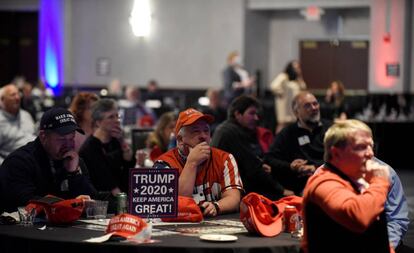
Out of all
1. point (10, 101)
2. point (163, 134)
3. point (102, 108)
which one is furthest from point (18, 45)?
point (102, 108)

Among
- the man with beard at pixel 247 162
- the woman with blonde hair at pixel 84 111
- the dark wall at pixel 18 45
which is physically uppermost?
the dark wall at pixel 18 45

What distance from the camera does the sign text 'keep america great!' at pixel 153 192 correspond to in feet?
15.3

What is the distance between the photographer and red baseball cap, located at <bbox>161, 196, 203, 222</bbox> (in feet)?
15.8

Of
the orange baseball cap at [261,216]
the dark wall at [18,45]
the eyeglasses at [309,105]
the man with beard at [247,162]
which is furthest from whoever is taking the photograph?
the dark wall at [18,45]

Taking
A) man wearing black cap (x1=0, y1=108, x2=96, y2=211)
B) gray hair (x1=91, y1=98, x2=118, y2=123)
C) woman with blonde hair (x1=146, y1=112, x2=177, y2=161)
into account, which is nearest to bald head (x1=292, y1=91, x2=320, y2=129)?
woman with blonde hair (x1=146, y1=112, x2=177, y2=161)

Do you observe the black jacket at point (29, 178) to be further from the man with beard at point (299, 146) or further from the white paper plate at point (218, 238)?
the man with beard at point (299, 146)

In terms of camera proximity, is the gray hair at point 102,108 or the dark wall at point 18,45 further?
the dark wall at point 18,45

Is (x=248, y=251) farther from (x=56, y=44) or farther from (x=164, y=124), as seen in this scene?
(x=56, y=44)

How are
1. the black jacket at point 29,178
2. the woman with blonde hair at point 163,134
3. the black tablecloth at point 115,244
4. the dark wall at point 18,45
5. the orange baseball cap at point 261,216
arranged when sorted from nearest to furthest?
the black tablecloth at point 115,244
the orange baseball cap at point 261,216
the black jacket at point 29,178
the woman with blonde hair at point 163,134
the dark wall at point 18,45

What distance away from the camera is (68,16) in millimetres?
22672

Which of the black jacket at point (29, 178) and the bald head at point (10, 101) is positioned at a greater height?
the bald head at point (10, 101)

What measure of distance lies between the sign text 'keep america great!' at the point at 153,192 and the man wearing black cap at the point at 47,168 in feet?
2.25

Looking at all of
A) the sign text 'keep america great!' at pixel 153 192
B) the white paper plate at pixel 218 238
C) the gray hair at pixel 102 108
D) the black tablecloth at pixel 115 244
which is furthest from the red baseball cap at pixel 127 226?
the gray hair at pixel 102 108

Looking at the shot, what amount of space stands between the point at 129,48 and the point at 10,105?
1266cm
